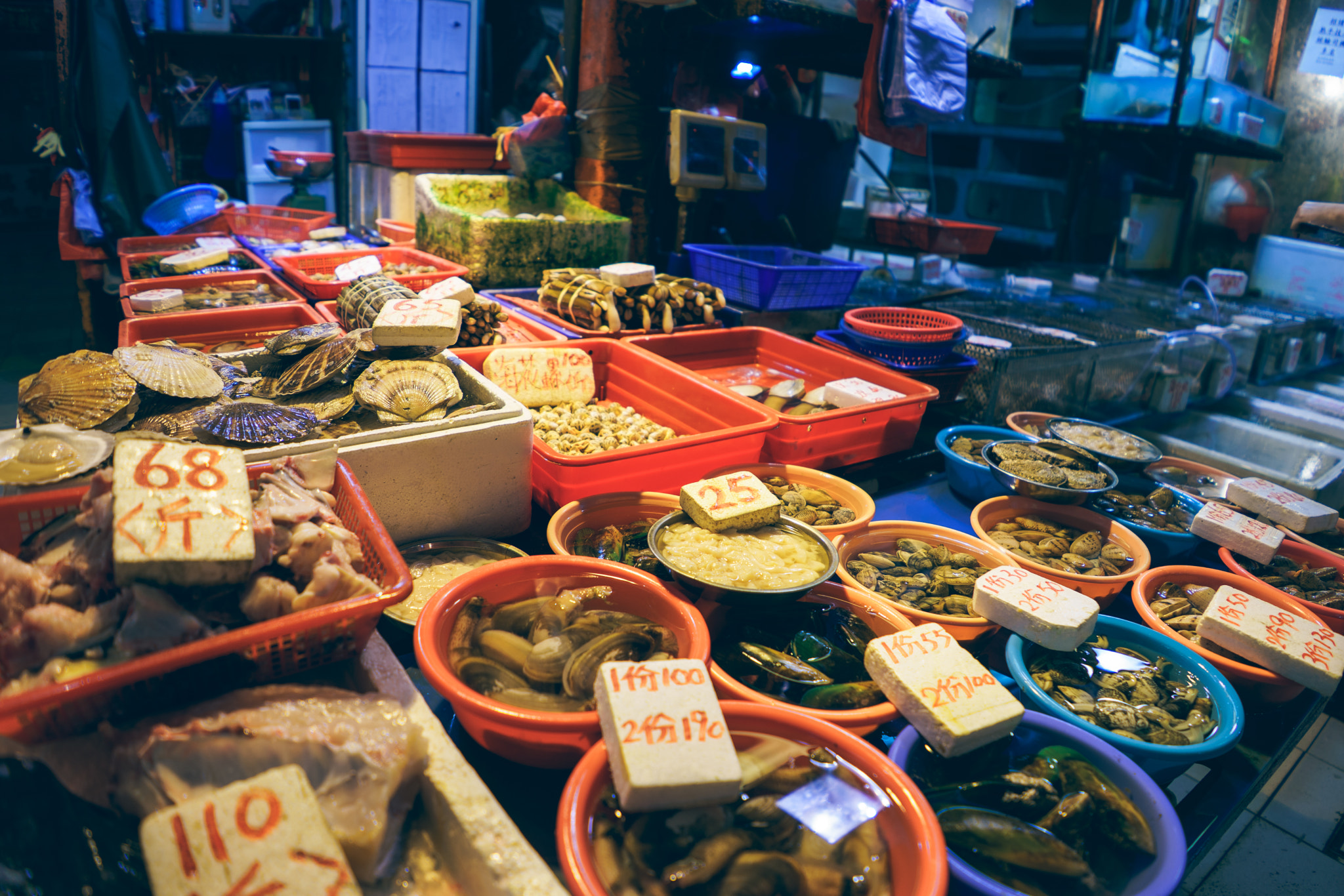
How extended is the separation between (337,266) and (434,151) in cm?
136

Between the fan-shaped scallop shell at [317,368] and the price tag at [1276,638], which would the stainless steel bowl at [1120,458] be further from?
the fan-shaped scallop shell at [317,368]

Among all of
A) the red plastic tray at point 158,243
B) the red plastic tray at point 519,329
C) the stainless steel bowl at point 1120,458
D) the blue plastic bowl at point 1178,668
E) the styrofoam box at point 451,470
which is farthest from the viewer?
the red plastic tray at point 158,243

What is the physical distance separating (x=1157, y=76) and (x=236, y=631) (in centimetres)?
757

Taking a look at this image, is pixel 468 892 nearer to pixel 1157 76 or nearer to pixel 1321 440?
pixel 1321 440

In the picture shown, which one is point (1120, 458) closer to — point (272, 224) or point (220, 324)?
point (220, 324)

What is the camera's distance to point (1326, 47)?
17.3 feet

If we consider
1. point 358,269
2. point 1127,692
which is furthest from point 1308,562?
point 358,269

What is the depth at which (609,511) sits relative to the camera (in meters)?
1.78

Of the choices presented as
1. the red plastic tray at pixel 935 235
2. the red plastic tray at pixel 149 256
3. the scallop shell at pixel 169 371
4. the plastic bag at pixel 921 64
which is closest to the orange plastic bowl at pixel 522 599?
the scallop shell at pixel 169 371

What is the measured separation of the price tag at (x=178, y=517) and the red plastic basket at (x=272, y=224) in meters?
4.16

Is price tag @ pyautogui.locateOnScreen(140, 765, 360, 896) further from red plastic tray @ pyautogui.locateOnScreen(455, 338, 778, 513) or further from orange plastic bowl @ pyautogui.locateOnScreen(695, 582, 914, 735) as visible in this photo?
red plastic tray @ pyautogui.locateOnScreen(455, 338, 778, 513)

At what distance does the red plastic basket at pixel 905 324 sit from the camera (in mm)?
2768

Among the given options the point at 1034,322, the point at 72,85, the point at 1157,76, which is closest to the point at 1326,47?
the point at 1157,76

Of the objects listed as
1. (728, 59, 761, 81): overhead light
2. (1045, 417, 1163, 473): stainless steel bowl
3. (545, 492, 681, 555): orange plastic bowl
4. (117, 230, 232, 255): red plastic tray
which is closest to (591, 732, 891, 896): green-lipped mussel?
(545, 492, 681, 555): orange plastic bowl
